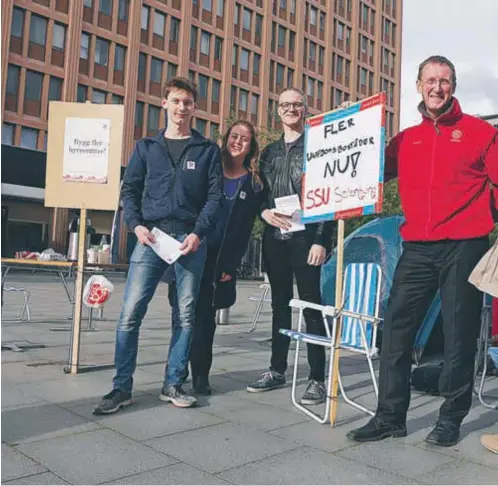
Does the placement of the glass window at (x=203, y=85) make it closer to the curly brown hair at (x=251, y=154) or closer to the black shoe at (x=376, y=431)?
the curly brown hair at (x=251, y=154)

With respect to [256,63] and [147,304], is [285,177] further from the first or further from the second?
[256,63]

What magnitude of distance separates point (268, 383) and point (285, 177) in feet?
5.09

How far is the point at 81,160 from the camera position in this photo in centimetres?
502

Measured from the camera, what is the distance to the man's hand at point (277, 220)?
4.36 m

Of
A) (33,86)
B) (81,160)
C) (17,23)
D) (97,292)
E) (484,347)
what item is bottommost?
(484,347)

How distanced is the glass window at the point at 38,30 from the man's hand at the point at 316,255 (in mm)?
30157

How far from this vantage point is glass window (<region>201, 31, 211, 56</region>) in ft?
126

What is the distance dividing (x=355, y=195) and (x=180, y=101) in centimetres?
134

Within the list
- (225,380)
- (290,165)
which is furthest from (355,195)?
(225,380)

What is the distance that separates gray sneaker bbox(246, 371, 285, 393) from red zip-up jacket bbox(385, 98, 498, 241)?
5.62 ft

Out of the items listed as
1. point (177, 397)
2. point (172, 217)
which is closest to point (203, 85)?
point (172, 217)

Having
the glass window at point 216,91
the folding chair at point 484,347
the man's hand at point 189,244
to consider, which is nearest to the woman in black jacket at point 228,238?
the man's hand at point 189,244

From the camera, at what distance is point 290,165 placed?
4496mm

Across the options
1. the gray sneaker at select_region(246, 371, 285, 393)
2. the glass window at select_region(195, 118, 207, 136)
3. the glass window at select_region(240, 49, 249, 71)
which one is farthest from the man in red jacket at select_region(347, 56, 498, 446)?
the glass window at select_region(240, 49, 249, 71)
